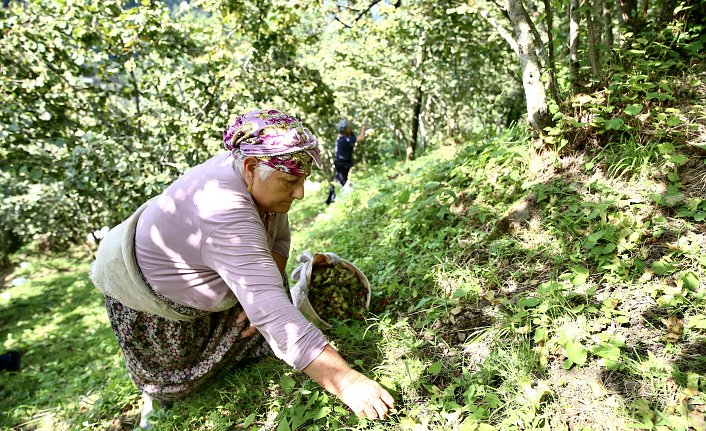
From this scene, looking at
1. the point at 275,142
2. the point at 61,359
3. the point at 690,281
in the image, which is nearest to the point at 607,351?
the point at 690,281

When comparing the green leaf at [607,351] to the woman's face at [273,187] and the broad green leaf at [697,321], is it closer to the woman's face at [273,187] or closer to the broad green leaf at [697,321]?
the broad green leaf at [697,321]

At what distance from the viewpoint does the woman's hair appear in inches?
71.0

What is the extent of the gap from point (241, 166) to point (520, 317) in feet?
4.92

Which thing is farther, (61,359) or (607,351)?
(61,359)

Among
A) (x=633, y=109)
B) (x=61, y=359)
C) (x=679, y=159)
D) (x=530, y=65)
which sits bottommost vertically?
(x=61, y=359)

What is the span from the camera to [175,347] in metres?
2.30

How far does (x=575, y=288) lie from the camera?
2119 mm

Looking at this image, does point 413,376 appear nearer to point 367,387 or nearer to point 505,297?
point 367,387

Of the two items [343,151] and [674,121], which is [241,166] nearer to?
[674,121]

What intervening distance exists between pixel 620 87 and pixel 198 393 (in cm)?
333

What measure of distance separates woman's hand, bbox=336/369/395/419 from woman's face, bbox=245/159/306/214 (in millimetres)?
795

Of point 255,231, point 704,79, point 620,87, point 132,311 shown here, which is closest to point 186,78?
point 132,311

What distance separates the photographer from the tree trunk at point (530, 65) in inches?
110

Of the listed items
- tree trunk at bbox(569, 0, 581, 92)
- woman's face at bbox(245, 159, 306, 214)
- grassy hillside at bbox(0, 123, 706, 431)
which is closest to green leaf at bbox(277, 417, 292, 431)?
grassy hillside at bbox(0, 123, 706, 431)
